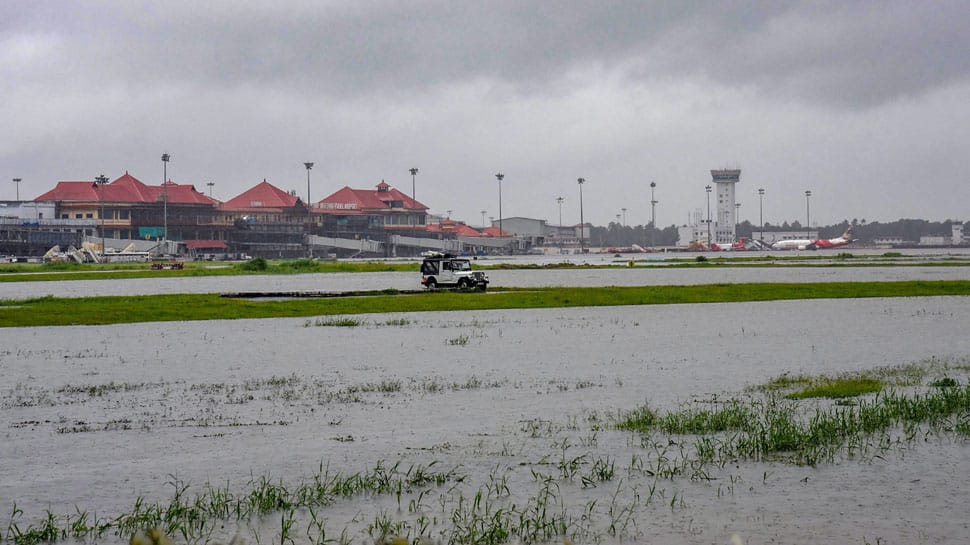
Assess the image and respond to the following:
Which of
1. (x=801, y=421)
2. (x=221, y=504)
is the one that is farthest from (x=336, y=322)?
(x=221, y=504)

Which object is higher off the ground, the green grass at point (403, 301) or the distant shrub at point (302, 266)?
the distant shrub at point (302, 266)

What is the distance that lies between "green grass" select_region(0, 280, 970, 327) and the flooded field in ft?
37.3

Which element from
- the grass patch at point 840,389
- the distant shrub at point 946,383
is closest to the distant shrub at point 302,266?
the grass patch at point 840,389

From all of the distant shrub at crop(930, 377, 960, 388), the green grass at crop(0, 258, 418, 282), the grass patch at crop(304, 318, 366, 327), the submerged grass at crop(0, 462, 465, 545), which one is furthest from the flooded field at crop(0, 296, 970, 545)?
the green grass at crop(0, 258, 418, 282)

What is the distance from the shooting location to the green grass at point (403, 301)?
45.0 m

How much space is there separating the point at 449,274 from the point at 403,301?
34.3ft

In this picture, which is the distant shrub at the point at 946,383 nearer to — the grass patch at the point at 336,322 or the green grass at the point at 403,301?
the grass patch at the point at 336,322

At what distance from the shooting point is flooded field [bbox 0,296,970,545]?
491 inches

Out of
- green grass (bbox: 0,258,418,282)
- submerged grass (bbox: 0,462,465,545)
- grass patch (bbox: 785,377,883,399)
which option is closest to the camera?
submerged grass (bbox: 0,462,465,545)

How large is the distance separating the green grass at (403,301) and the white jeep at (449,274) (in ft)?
4.63

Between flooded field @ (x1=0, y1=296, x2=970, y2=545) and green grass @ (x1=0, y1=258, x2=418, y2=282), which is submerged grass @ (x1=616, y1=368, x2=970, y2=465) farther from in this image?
green grass @ (x1=0, y1=258, x2=418, y2=282)

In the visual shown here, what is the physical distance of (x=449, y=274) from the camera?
2489 inches

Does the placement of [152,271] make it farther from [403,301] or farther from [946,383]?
[946,383]

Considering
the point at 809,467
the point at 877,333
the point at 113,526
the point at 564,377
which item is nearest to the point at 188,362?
the point at 564,377
